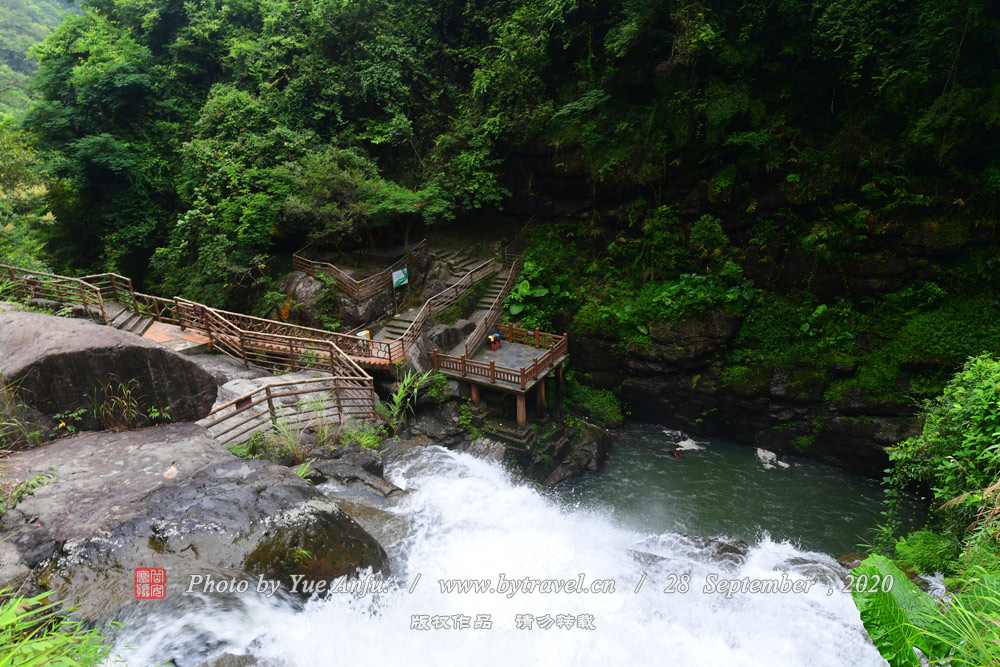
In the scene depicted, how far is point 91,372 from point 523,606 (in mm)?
6092

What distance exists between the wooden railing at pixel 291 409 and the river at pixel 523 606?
1764 millimetres

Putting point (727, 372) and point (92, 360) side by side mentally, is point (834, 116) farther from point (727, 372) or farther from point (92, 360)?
point (92, 360)

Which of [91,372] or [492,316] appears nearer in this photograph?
[91,372]

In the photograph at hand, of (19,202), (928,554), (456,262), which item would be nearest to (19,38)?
(19,202)

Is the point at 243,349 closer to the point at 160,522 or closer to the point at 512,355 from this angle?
the point at 512,355

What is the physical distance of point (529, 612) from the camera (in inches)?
226

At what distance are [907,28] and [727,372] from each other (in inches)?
398

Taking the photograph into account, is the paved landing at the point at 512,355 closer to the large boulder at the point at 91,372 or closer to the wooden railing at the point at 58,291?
the large boulder at the point at 91,372

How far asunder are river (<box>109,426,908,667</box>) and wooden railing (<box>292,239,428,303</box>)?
7.29 metres

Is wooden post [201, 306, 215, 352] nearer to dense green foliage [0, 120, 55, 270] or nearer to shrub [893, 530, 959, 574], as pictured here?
dense green foliage [0, 120, 55, 270]

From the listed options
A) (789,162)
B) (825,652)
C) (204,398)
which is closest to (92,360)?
(204,398)

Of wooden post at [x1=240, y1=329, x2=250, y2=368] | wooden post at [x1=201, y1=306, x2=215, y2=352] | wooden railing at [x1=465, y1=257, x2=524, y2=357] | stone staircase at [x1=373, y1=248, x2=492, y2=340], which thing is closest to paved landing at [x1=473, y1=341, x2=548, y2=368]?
wooden railing at [x1=465, y1=257, x2=524, y2=357]

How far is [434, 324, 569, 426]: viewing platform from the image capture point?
12.9 metres

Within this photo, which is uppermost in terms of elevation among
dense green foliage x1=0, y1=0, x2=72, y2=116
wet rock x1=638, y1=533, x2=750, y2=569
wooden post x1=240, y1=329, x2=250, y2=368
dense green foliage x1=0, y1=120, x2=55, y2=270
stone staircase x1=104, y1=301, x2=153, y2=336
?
dense green foliage x1=0, y1=0, x2=72, y2=116
